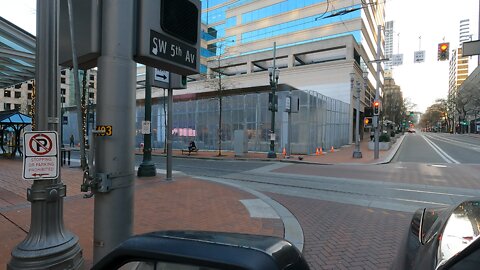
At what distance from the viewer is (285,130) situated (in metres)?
26.4

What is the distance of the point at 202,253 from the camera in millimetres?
1385

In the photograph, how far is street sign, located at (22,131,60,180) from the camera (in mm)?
3199

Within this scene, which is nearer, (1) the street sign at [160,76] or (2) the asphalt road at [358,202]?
(2) the asphalt road at [358,202]

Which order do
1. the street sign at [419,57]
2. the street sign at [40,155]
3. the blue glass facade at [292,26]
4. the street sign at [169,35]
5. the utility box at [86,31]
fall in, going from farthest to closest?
1. the blue glass facade at [292,26]
2. the street sign at [419,57]
3. the street sign at [40,155]
4. the street sign at [169,35]
5. the utility box at [86,31]

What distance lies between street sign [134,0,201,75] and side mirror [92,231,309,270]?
5.81 feet

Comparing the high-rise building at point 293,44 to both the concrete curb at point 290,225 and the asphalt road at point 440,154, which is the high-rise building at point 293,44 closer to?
the asphalt road at point 440,154

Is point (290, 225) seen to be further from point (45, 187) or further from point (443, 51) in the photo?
point (443, 51)

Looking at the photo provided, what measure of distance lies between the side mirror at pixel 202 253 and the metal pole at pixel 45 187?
2170mm

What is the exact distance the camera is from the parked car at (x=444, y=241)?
171cm

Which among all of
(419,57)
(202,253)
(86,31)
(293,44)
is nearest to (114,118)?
(86,31)

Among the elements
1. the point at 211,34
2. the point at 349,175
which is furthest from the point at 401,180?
the point at 211,34

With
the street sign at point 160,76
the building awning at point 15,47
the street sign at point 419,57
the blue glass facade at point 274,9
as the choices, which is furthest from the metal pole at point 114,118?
the blue glass facade at point 274,9

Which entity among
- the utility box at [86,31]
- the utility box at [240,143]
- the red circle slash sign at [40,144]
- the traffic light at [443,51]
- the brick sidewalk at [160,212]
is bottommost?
the brick sidewalk at [160,212]

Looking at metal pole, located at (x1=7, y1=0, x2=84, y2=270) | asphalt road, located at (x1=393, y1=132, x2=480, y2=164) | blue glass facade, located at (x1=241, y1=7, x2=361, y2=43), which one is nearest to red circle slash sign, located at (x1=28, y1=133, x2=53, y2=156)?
metal pole, located at (x1=7, y1=0, x2=84, y2=270)
